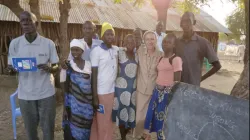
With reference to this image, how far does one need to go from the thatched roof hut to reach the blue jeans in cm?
739

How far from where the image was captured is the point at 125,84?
126 inches

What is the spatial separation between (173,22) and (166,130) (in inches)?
481

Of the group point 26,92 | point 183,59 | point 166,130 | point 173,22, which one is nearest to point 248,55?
point 183,59

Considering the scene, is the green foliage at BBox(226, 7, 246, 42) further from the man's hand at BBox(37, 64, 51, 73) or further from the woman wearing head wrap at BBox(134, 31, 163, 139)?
the man's hand at BBox(37, 64, 51, 73)

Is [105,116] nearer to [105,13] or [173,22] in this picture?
[105,13]

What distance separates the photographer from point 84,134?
10.0 ft

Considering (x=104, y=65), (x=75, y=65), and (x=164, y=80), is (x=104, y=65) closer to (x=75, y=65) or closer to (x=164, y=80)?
(x=75, y=65)

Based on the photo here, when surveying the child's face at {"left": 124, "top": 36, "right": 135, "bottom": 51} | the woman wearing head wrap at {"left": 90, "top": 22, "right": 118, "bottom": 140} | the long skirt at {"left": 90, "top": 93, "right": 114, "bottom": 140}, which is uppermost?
A: the child's face at {"left": 124, "top": 36, "right": 135, "bottom": 51}

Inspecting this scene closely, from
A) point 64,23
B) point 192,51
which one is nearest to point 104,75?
point 192,51

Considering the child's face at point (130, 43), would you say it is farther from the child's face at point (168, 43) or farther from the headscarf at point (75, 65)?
the headscarf at point (75, 65)

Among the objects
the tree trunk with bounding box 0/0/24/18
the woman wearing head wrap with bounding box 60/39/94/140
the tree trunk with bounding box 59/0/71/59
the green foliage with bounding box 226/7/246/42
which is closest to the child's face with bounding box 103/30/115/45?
the woman wearing head wrap with bounding box 60/39/94/140

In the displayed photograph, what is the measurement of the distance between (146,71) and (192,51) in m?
0.70

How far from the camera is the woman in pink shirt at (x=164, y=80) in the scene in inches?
111

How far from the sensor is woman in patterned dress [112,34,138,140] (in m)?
3.17
